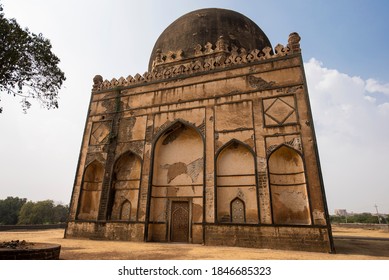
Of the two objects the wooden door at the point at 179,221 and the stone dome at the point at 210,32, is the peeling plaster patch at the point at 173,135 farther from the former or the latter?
the stone dome at the point at 210,32

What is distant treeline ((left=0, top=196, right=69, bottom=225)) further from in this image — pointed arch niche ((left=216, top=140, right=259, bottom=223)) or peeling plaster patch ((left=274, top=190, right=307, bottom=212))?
peeling plaster patch ((left=274, top=190, right=307, bottom=212))

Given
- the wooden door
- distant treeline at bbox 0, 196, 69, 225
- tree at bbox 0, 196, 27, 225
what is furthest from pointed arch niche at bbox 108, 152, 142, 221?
tree at bbox 0, 196, 27, 225

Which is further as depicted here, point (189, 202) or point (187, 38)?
point (187, 38)

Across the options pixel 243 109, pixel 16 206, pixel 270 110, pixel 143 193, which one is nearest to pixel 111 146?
pixel 143 193

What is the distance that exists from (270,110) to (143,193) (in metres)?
6.05

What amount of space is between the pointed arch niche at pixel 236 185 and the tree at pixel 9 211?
43872mm

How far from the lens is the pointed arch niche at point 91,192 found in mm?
10867

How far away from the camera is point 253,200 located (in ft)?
28.2

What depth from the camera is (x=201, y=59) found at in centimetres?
1261

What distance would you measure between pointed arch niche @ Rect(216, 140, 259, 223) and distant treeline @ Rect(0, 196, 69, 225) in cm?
3427

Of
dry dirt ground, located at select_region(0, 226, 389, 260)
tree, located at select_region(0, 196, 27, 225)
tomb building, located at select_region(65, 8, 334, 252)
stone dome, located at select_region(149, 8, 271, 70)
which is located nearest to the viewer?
dry dirt ground, located at select_region(0, 226, 389, 260)

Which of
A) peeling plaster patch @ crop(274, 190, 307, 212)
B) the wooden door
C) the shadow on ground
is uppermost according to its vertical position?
peeling plaster patch @ crop(274, 190, 307, 212)

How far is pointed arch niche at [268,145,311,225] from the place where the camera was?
8.05 m

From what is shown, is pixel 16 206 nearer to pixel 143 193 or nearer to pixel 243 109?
pixel 143 193
